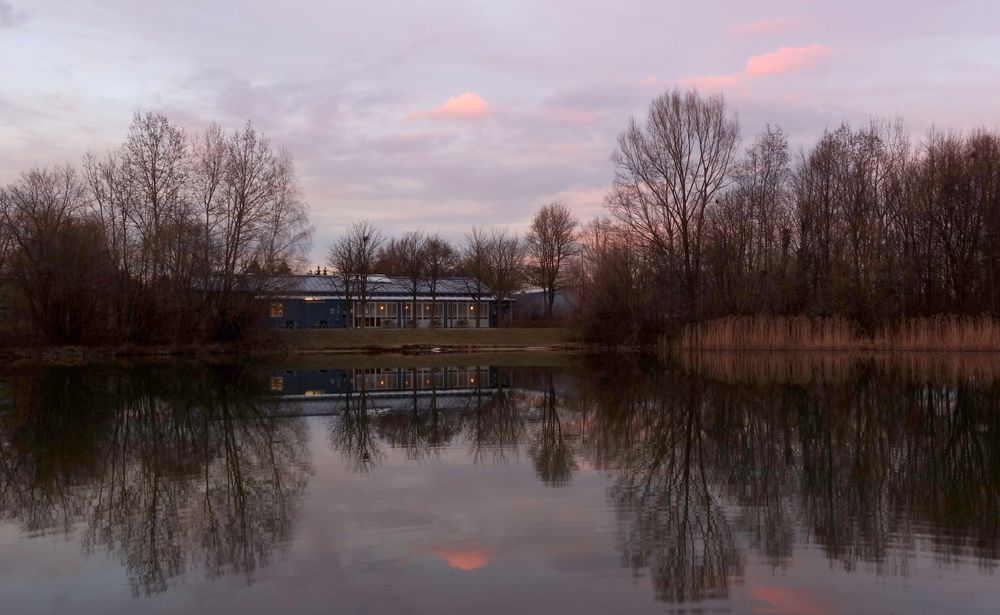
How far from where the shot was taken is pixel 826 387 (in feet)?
60.3

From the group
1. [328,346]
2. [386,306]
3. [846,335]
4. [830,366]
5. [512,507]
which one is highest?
[386,306]

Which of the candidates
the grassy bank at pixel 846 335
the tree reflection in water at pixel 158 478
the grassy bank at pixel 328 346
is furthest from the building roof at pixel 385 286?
the tree reflection in water at pixel 158 478

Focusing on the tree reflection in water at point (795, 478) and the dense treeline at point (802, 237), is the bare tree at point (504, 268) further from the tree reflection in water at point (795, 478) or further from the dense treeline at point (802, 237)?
the tree reflection in water at point (795, 478)

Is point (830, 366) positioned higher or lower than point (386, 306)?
lower

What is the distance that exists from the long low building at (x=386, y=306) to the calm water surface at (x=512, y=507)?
44.0 metres

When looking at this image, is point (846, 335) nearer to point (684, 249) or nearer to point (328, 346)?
point (684, 249)

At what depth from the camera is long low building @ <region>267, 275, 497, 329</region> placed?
198 feet

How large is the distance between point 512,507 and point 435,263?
5865 centimetres

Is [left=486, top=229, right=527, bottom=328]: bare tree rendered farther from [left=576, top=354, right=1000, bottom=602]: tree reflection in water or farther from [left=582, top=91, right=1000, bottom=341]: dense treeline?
[left=576, top=354, right=1000, bottom=602]: tree reflection in water

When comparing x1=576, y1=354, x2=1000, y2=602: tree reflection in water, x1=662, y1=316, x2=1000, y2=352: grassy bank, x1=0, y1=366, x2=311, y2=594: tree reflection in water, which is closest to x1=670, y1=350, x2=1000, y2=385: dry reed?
x1=662, y1=316, x2=1000, y2=352: grassy bank

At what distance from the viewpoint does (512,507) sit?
7812 mm

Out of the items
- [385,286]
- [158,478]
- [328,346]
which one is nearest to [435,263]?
[385,286]

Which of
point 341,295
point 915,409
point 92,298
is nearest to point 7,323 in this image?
point 92,298

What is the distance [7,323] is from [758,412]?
125 feet
